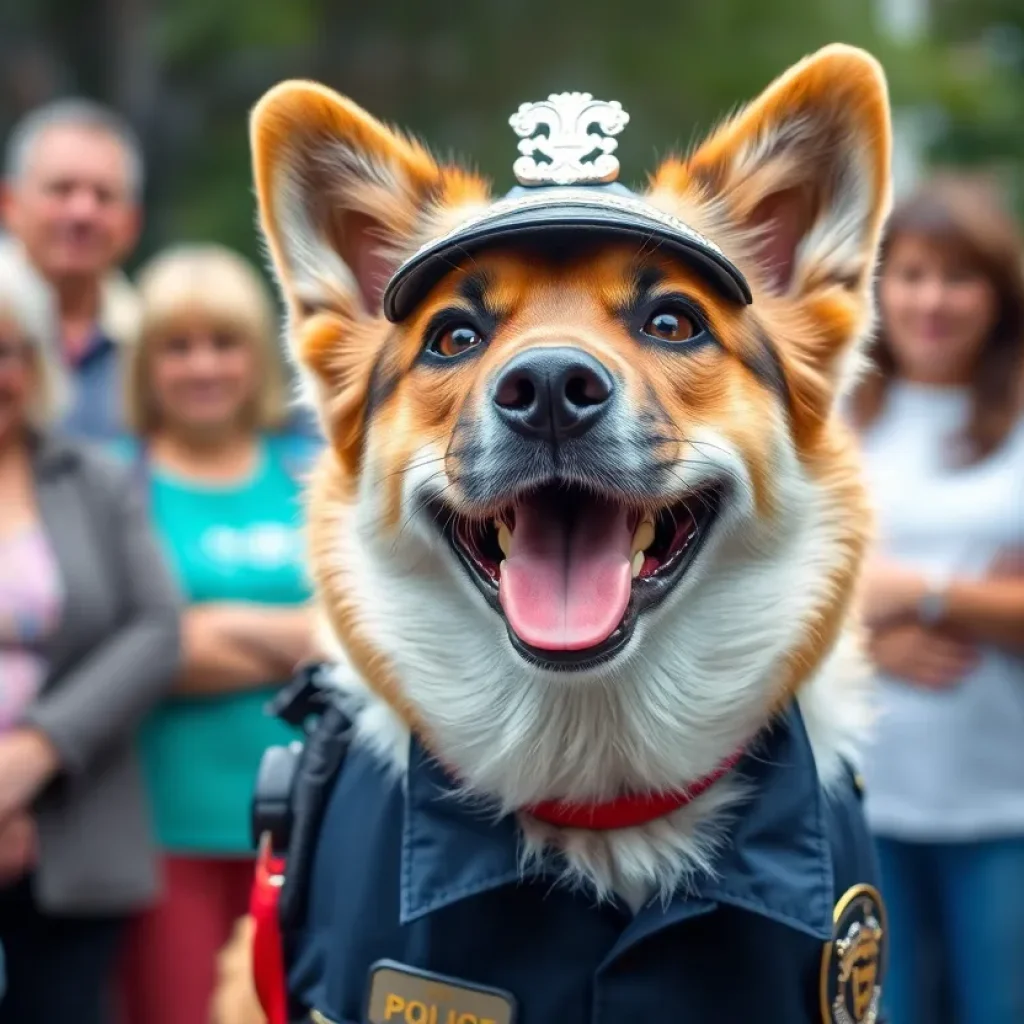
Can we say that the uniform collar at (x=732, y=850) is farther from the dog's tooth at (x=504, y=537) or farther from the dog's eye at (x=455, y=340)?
the dog's eye at (x=455, y=340)

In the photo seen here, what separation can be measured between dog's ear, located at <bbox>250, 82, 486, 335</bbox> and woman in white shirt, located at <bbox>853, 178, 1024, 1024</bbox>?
127 cm

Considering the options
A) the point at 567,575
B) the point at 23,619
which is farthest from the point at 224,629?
the point at 567,575

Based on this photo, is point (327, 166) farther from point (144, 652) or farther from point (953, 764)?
point (953, 764)

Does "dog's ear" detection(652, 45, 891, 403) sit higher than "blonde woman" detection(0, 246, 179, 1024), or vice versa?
"dog's ear" detection(652, 45, 891, 403)

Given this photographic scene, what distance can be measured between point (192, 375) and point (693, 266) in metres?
2.00

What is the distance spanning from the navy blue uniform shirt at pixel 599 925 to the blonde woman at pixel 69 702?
3.49ft

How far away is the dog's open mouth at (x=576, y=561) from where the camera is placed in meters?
2.09

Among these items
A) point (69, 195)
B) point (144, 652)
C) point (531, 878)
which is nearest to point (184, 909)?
point (144, 652)

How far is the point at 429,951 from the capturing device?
2189mm

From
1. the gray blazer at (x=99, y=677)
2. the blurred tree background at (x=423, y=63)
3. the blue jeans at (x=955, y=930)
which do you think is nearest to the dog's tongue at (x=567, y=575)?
the gray blazer at (x=99, y=677)

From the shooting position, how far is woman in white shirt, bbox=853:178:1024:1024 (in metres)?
3.37

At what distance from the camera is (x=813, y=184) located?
243 centimetres

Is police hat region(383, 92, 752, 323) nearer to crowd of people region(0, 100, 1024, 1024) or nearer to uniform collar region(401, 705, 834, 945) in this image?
uniform collar region(401, 705, 834, 945)

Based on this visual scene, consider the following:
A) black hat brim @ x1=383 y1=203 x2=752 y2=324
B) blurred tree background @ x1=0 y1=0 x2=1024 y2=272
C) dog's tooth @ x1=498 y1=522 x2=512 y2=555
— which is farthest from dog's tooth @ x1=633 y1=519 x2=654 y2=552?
blurred tree background @ x1=0 y1=0 x2=1024 y2=272
